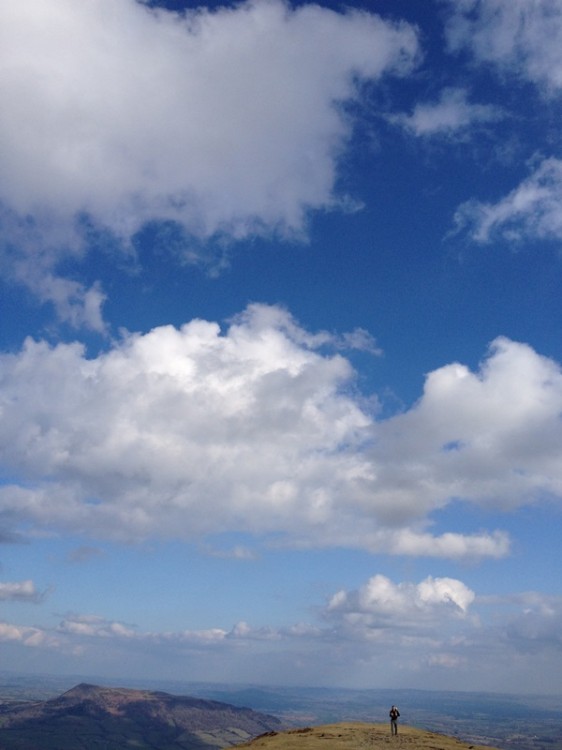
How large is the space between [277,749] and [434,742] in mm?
21149

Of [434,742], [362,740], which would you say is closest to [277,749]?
[362,740]

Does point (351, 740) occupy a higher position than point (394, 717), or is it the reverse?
point (394, 717)

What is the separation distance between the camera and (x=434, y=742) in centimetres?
7356

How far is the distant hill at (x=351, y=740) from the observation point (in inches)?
2630

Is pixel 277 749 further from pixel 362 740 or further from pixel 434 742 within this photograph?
pixel 434 742

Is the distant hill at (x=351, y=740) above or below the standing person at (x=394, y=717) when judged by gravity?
below

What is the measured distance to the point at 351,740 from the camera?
70.5m

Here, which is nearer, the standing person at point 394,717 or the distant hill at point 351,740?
the distant hill at point 351,740

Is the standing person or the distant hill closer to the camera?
the distant hill

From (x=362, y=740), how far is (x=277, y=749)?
36.4ft

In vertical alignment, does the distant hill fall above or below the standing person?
below

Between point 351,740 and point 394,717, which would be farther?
point 394,717

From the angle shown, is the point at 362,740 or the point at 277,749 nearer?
the point at 277,749

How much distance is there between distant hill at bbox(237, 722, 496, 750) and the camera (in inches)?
2630
